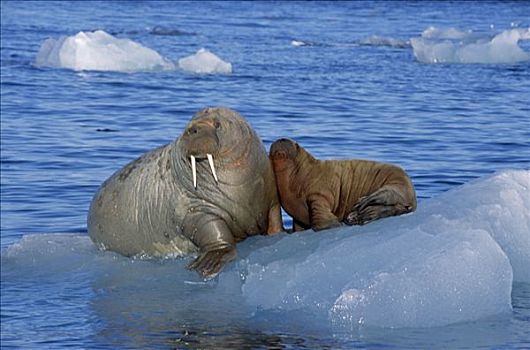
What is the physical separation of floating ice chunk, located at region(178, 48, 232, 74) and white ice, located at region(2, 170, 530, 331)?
12301mm

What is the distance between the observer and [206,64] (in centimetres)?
2056

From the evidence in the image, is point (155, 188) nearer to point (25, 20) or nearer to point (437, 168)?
point (437, 168)

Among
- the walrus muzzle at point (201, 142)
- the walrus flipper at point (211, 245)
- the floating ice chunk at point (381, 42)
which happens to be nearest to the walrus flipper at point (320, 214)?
the walrus flipper at point (211, 245)

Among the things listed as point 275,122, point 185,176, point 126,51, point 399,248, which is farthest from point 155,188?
point 126,51

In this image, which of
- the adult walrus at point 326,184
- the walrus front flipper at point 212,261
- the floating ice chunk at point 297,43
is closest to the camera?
the walrus front flipper at point 212,261

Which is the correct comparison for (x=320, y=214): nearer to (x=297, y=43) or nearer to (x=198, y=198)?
(x=198, y=198)

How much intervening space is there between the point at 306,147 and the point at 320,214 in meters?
5.81

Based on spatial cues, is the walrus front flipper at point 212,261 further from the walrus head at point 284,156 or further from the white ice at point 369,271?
the walrus head at point 284,156

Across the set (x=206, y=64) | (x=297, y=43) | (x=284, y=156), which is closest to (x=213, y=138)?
(x=284, y=156)

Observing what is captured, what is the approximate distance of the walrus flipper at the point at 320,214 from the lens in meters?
7.82

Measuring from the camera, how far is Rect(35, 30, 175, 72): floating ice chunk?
69.1ft

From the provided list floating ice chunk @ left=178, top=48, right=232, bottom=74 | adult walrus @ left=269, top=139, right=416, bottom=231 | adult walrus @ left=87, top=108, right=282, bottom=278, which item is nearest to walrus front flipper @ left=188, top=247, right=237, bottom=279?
adult walrus @ left=87, top=108, right=282, bottom=278

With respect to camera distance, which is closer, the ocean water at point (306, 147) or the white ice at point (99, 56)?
the ocean water at point (306, 147)

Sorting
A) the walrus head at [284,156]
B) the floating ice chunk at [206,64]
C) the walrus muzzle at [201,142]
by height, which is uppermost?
the walrus muzzle at [201,142]
